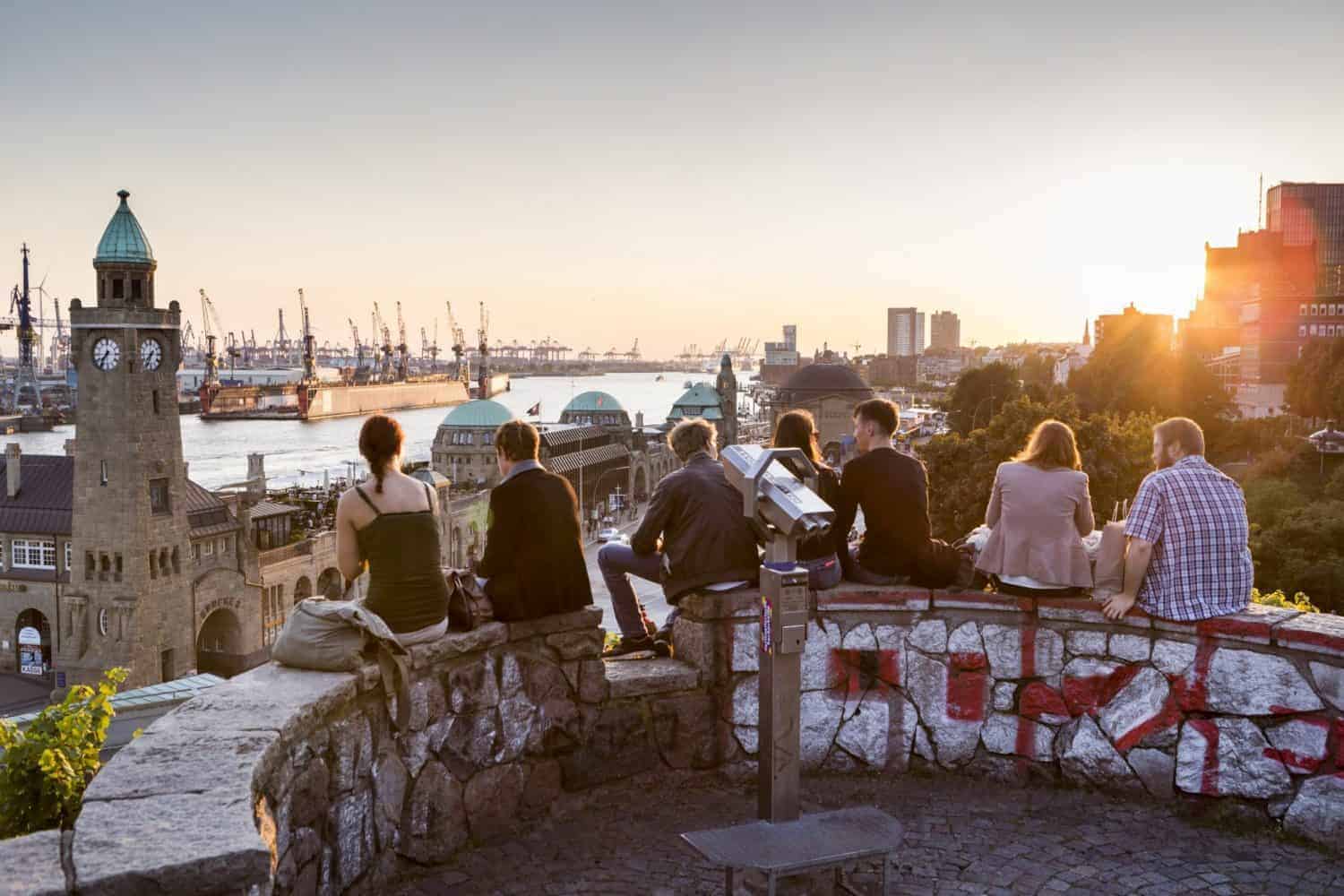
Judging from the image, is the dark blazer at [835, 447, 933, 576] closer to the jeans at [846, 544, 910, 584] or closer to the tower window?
the jeans at [846, 544, 910, 584]

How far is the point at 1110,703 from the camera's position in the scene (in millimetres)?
5586

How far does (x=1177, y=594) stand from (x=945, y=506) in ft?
99.9

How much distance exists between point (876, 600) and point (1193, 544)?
1.50m

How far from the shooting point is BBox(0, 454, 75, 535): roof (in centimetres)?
5062

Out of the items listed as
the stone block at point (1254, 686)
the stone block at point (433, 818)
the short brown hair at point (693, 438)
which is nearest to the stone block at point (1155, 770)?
the stone block at point (1254, 686)

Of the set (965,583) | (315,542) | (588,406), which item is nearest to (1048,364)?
(588,406)

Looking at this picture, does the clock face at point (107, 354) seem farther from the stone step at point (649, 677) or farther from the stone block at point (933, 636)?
the stone block at point (933, 636)

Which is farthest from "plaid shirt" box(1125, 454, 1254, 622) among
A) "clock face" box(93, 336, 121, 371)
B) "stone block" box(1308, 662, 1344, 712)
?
"clock face" box(93, 336, 121, 371)

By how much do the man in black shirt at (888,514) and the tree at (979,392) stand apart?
55163 mm

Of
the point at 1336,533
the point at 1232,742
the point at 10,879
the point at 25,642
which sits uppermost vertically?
the point at 10,879

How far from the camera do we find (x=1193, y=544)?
5465 millimetres

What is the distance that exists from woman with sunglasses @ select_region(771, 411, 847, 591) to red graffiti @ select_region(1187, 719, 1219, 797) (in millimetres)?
1826

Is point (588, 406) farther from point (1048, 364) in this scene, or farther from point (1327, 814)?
point (1327, 814)

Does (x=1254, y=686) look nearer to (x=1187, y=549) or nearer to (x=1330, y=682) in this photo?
(x=1330, y=682)
